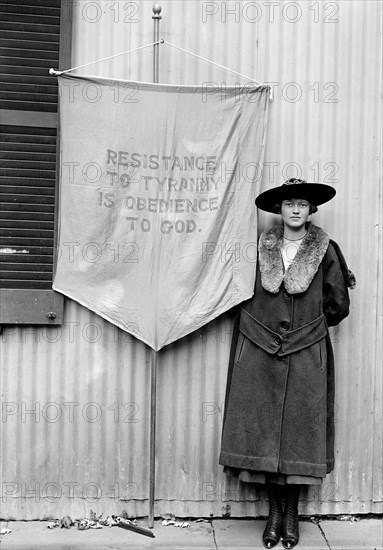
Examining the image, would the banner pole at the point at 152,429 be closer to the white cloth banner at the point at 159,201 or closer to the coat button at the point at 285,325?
the white cloth banner at the point at 159,201

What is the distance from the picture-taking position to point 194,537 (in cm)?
470

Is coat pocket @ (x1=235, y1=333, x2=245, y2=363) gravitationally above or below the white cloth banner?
below

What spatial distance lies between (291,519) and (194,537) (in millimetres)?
611

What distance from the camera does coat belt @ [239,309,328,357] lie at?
459cm

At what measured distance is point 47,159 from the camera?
4.72m

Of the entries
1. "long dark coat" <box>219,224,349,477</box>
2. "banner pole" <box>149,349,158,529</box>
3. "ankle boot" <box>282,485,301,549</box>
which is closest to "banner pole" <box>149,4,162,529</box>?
"banner pole" <box>149,349,158,529</box>

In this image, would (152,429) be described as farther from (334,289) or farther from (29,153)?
(29,153)

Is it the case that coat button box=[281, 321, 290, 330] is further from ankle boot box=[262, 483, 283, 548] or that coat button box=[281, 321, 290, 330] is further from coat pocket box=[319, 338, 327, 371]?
ankle boot box=[262, 483, 283, 548]

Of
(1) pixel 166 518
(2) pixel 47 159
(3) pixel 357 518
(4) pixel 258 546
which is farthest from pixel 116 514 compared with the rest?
(2) pixel 47 159

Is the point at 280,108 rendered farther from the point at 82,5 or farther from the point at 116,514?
the point at 116,514

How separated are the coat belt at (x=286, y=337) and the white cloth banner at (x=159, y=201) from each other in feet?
0.74

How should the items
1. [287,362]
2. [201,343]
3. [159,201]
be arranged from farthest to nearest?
[201,343], [159,201], [287,362]

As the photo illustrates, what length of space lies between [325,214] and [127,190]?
1.30m

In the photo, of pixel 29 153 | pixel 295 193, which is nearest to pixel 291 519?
pixel 295 193
